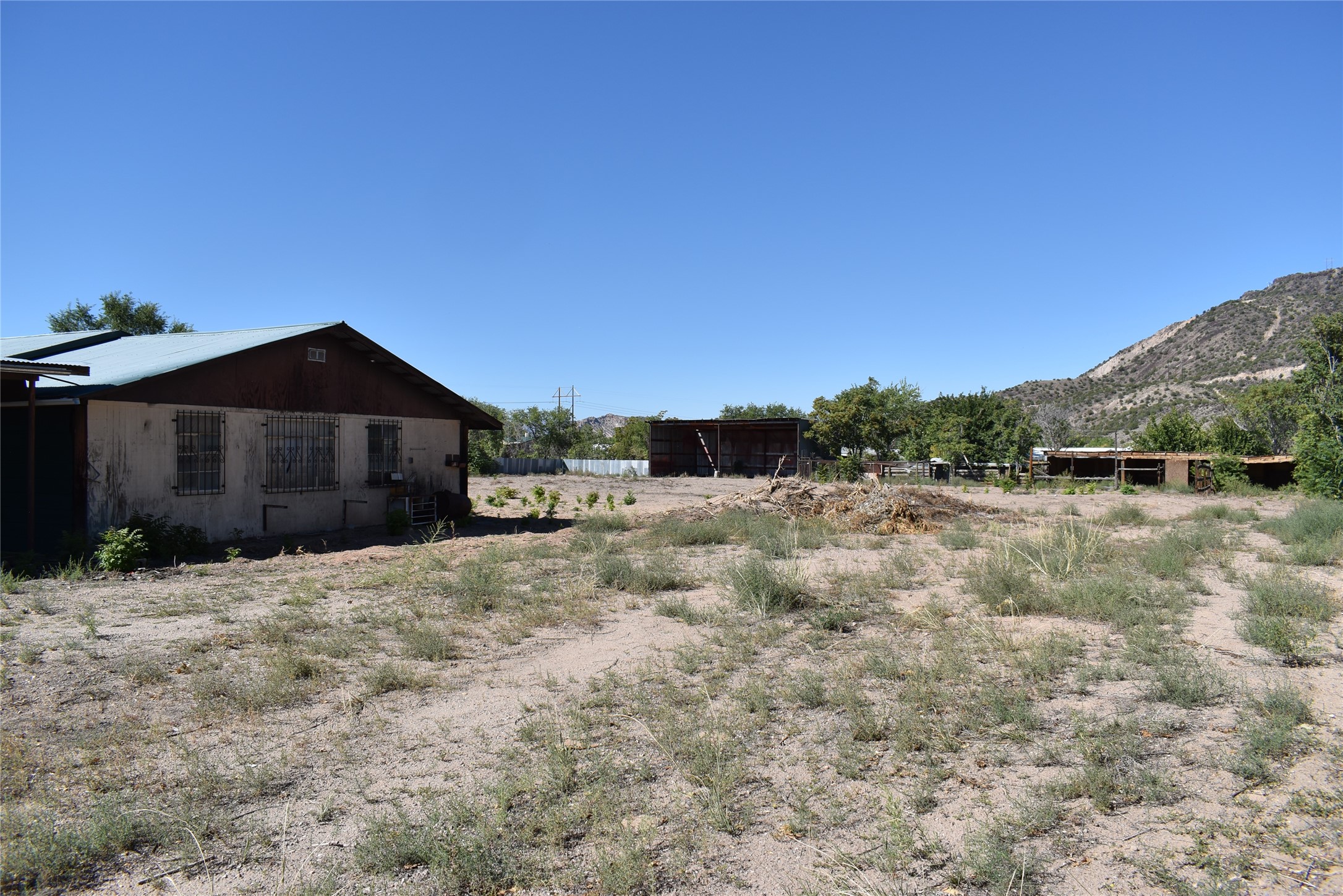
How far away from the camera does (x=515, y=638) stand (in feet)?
27.1

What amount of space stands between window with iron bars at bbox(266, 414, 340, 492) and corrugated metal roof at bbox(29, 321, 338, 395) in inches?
69.2

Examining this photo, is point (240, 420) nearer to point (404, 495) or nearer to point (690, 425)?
point (404, 495)

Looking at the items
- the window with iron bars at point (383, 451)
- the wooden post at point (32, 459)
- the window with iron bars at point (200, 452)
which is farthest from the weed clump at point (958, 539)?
the wooden post at point (32, 459)

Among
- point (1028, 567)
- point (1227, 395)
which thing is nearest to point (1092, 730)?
point (1028, 567)

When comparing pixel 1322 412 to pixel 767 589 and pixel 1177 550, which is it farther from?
pixel 767 589

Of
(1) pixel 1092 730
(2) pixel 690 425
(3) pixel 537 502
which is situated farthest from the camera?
(2) pixel 690 425

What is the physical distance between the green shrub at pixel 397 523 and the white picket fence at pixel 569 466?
36.7 meters

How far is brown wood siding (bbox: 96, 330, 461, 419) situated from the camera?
1435 cm

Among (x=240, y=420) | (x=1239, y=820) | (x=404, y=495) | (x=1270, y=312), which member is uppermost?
(x=1270, y=312)

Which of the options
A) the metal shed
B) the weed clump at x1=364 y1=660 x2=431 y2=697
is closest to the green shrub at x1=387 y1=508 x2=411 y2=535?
the weed clump at x1=364 y1=660 x2=431 y2=697

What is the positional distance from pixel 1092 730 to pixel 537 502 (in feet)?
76.4

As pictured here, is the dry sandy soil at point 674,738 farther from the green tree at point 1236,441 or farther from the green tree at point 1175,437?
the green tree at point 1175,437

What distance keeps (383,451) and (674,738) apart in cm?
1575

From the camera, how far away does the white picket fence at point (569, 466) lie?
2202 inches
